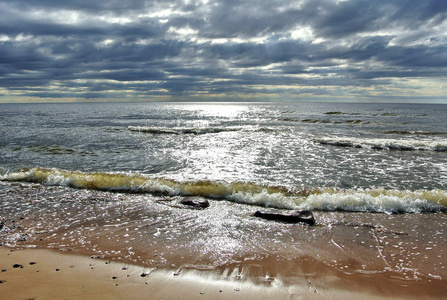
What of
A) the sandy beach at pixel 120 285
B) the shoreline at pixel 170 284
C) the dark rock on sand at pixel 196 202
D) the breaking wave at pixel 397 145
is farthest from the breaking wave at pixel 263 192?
the breaking wave at pixel 397 145

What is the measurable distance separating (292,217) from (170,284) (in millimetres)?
4113

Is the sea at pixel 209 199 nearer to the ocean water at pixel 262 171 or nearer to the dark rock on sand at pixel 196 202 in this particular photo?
the ocean water at pixel 262 171

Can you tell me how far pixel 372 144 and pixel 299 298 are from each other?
2060cm

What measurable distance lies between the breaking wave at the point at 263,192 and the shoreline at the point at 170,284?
391 centimetres

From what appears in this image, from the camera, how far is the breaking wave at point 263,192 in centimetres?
878

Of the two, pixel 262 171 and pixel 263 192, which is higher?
pixel 263 192

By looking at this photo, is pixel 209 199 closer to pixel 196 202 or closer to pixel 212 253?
pixel 196 202

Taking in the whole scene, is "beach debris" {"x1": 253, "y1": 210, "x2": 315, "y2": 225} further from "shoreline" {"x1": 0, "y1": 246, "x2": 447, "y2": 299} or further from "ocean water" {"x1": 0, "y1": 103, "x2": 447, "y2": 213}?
"shoreline" {"x1": 0, "y1": 246, "x2": 447, "y2": 299}

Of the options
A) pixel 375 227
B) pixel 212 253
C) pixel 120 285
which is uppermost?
pixel 120 285

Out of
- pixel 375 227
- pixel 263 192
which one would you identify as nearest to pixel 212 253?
pixel 263 192

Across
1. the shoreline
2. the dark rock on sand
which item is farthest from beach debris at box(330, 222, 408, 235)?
the dark rock on sand

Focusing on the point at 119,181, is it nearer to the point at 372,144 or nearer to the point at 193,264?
the point at 193,264

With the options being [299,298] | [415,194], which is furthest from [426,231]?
[299,298]

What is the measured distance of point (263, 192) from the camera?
9.70 m
